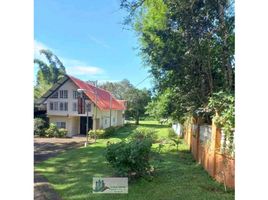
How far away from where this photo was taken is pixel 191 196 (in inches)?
98.5

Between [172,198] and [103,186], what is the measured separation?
589 mm

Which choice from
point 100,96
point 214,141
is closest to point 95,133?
point 100,96

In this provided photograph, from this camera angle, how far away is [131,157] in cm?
289

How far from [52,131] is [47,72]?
1.65 feet

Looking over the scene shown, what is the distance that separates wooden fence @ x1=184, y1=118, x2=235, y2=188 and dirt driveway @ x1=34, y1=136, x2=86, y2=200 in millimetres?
1336

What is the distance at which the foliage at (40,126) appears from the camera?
90.4 inches

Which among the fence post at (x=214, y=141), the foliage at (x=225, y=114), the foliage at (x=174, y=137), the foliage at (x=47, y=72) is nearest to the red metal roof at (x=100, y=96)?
the foliage at (x=47, y=72)

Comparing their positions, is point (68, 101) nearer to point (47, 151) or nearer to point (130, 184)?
point (47, 151)

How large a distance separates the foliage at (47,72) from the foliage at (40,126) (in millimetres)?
205

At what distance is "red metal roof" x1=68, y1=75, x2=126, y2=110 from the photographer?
2.39 meters
